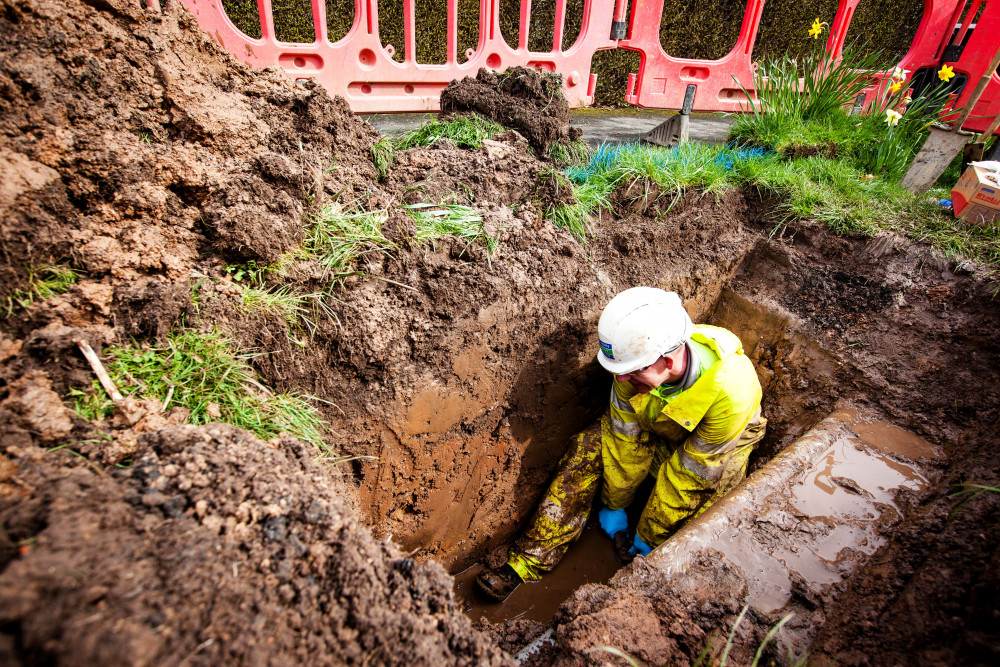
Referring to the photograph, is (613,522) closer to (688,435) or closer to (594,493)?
(594,493)

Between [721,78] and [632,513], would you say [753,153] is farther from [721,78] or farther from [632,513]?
[632,513]

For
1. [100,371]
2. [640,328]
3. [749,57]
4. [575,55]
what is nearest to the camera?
[100,371]

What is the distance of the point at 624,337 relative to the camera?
2.40m

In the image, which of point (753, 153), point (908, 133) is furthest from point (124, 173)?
point (908, 133)

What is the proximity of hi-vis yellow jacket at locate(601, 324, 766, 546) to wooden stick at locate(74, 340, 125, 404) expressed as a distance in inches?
92.6

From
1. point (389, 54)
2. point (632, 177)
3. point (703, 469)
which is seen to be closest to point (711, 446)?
point (703, 469)

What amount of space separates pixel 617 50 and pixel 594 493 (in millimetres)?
7016

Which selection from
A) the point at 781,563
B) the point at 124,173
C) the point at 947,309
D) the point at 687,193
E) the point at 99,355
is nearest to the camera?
the point at 99,355

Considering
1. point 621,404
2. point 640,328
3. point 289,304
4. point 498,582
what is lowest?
point 498,582

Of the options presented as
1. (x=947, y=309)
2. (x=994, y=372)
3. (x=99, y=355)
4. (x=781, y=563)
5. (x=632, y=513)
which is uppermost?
(x=99, y=355)

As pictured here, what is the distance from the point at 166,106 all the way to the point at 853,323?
393cm

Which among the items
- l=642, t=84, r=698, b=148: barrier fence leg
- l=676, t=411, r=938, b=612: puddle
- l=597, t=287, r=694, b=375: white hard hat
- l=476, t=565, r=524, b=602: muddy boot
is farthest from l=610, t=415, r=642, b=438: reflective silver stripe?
l=642, t=84, r=698, b=148: barrier fence leg

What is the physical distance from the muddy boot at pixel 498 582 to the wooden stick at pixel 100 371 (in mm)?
2161

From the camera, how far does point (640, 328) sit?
2383 millimetres
